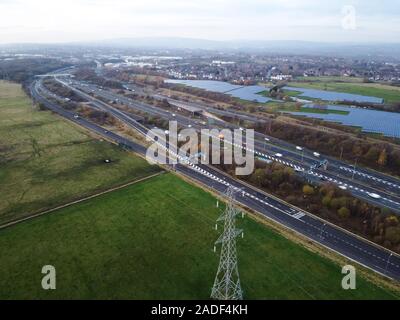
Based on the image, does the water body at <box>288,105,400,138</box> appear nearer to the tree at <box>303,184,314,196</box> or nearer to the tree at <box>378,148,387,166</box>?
the tree at <box>378,148,387,166</box>

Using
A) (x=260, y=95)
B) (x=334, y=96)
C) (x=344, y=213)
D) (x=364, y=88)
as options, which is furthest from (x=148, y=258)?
Answer: (x=364, y=88)

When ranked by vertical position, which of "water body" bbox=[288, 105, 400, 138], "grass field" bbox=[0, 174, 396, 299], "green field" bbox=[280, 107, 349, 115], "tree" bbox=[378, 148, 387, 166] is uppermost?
"green field" bbox=[280, 107, 349, 115]

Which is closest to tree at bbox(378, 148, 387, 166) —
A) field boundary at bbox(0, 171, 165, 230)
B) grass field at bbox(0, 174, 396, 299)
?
grass field at bbox(0, 174, 396, 299)

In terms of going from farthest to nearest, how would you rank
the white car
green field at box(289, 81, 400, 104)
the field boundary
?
green field at box(289, 81, 400, 104) → the white car → the field boundary

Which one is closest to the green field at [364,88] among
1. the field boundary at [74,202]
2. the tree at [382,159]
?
the tree at [382,159]

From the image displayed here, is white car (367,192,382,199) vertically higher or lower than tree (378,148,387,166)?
lower

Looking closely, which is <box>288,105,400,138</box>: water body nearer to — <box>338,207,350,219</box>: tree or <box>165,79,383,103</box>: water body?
<box>165,79,383,103</box>: water body

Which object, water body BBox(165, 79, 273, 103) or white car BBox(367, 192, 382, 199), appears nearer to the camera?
white car BBox(367, 192, 382, 199)

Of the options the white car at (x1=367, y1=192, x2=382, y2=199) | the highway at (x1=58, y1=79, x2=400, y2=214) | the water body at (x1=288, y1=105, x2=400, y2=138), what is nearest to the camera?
the white car at (x1=367, y1=192, x2=382, y2=199)
